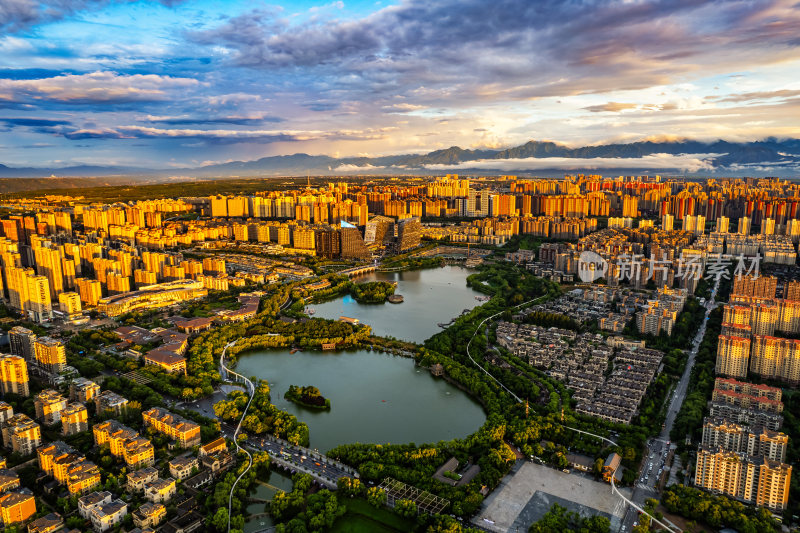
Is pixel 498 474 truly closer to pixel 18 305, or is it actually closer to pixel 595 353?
pixel 595 353

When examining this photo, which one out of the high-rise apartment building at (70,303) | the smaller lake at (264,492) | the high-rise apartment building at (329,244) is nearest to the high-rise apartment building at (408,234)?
the high-rise apartment building at (329,244)

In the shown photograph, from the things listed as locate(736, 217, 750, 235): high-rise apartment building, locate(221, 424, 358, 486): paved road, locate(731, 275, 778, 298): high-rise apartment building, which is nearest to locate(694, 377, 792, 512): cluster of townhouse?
locate(221, 424, 358, 486): paved road

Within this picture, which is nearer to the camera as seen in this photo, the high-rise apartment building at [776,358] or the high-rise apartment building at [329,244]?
the high-rise apartment building at [776,358]

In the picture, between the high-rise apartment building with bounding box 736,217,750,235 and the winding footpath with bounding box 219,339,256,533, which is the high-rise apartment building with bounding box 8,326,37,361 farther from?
the high-rise apartment building with bounding box 736,217,750,235

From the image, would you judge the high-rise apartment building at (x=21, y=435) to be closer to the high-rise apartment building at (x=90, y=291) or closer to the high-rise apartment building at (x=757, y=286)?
the high-rise apartment building at (x=90, y=291)

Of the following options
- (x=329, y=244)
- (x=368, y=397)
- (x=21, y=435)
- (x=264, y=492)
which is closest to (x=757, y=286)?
(x=368, y=397)

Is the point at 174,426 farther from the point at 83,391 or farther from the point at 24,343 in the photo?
the point at 24,343
